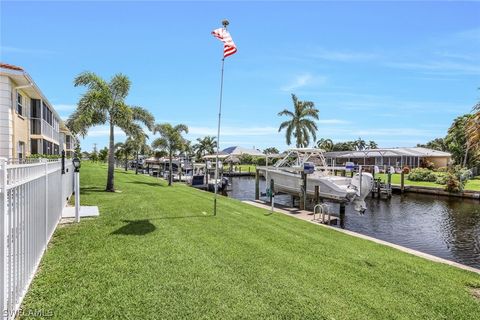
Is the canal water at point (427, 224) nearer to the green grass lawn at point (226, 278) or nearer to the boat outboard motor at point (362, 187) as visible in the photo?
the boat outboard motor at point (362, 187)

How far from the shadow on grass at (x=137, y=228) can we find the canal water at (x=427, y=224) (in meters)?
11.5

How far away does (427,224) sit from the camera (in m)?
19.8

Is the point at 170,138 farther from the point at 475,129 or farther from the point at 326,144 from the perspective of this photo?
the point at 326,144

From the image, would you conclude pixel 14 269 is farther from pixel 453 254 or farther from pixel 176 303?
pixel 453 254

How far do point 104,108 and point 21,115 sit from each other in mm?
5001

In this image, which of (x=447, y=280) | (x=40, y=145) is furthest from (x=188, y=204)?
(x=40, y=145)

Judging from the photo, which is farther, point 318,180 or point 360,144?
point 360,144

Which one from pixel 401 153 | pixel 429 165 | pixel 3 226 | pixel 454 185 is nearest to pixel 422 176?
pixel 454 185

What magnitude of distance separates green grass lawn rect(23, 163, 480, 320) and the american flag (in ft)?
20.8

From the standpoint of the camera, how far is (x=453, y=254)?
13.5 m

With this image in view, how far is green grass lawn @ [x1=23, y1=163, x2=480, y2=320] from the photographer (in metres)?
4.62

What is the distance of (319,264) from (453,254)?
9.58 m

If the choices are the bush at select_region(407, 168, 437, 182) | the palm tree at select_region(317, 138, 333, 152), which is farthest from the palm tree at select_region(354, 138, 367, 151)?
the bush at select_region(407, 168, 437, 182)

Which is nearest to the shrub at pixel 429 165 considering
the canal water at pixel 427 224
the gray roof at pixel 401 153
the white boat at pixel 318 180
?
the gray roof at pixel 401 153
